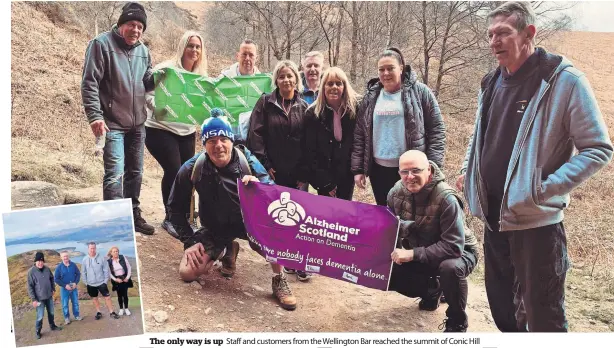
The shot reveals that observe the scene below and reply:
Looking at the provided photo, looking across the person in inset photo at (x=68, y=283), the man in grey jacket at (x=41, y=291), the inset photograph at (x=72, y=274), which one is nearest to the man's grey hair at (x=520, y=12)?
the inset photograph at (x=72, y=274)

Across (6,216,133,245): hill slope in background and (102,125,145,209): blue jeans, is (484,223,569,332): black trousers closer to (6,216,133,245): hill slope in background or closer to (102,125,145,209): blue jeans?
(6,216,133,245): hill slope in background

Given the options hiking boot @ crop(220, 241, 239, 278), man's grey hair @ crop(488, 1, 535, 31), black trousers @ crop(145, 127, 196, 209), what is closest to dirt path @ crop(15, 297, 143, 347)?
hiking boot @ crop(220, 241, 239, 278)

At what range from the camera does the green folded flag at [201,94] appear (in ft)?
14.6

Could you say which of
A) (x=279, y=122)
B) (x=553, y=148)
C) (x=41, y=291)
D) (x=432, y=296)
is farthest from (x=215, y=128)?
(x=553, y=148)

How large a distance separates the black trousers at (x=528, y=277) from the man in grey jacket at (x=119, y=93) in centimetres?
312

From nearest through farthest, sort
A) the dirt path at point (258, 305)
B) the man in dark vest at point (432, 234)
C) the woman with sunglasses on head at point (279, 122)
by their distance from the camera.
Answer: the man in dark vest at point (432, 234) < the dirt path at point (258, 305) < the woman with sunglasses on head at point (279, 122)

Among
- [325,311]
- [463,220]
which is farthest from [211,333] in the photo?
[463,220]

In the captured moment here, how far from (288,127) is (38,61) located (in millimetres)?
3335

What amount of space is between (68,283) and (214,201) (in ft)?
4.30

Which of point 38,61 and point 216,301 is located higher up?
point 38,61

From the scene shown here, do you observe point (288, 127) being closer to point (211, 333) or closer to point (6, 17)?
point (211, 333)

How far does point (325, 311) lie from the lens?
4125 mm

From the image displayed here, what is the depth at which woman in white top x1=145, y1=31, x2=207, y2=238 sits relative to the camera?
4398 millimetres

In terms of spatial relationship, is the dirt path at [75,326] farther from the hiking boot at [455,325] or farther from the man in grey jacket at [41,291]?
the hiking boot at [455,325]
